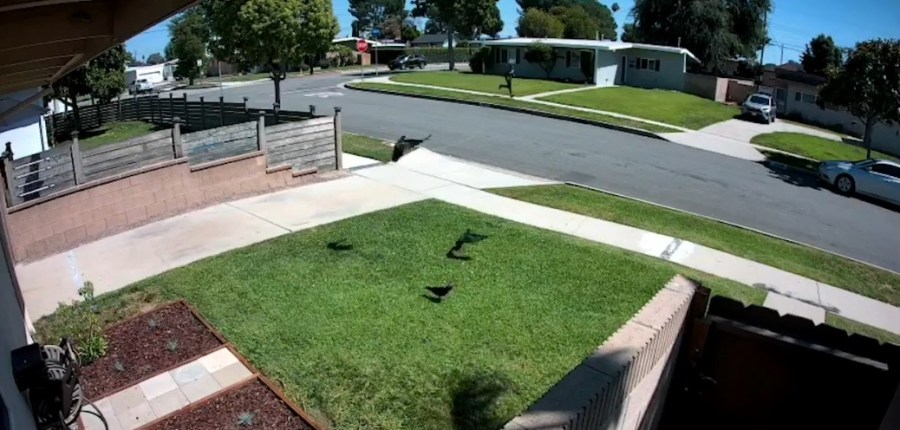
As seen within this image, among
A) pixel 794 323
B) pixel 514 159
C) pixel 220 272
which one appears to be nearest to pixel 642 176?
pixel 514 159

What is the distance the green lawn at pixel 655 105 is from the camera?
96.3 ft

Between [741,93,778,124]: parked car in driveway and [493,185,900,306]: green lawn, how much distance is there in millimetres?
22747

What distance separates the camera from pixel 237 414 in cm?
582

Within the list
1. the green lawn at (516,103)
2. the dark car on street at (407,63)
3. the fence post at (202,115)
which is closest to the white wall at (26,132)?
the fence post at (202,115)

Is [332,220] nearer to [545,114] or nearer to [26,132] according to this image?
[26,132]

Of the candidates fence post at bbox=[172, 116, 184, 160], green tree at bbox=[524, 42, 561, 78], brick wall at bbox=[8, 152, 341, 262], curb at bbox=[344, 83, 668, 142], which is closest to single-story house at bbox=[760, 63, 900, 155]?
green tree at bbox=[524, 42, 561, 78]

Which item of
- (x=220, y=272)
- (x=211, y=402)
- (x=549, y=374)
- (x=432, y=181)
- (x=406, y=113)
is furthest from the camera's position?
(x=406, y=113)

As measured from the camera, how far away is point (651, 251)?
10992 millimetres

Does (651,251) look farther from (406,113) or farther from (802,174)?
(406,113)

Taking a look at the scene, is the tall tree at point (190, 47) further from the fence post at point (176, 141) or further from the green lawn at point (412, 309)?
the green lawn at point (412, 309)

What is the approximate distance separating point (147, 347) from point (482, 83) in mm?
32577

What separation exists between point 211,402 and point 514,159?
13.5 meters

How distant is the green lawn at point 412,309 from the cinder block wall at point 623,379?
76.0 inches

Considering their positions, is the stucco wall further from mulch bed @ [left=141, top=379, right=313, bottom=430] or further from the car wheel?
mulch bed @ [left=141, top=379, right=313, bottom=430]
